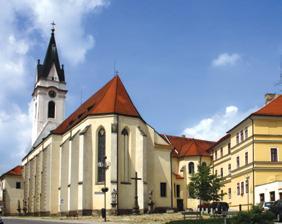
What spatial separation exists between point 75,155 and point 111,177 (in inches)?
258

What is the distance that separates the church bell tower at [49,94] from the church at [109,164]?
1248cm

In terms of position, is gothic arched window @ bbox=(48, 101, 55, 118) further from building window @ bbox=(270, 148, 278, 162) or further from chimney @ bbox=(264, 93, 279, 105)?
building window @ bbox=(270, 148, 278, 162)

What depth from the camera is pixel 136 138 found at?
6094cm

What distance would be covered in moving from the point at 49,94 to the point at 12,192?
23777 mm

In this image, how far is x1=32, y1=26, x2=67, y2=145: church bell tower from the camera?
296 ft

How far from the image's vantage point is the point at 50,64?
→ 90.8 m

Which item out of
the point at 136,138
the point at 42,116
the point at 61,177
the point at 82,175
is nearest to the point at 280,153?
the point at 136,138

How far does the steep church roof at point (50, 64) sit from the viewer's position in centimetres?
9025

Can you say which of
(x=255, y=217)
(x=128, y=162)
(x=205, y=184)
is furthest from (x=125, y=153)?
(x=255, y=217)

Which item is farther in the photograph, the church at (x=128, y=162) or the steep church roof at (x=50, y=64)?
the steep church roof at (x=50, y=64)

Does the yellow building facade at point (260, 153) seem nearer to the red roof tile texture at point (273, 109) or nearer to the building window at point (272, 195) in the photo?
the red roof tile texture at point (273, 109)

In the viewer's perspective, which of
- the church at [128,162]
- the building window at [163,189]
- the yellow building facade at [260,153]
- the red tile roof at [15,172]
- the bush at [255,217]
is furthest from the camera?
the red tile roof at [15,172]

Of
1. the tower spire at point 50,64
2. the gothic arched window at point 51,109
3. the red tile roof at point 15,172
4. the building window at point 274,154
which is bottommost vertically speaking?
the red tile roof at point 15,172

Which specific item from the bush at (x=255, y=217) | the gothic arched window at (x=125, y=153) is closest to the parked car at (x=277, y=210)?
the bush at (x=255, y=217)
